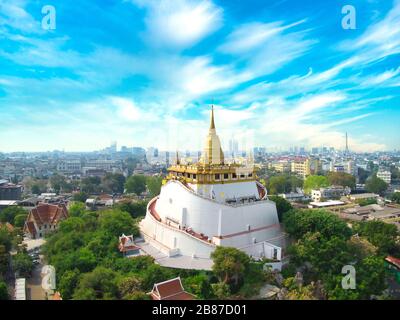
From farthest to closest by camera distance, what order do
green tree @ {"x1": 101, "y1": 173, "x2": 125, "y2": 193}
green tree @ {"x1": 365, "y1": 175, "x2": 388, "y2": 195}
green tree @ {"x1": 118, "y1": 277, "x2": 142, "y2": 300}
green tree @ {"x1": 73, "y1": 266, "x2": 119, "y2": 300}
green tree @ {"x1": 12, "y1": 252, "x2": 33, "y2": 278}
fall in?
green tree @ {"x1": 101, "y1": 173, "x2": 125, "y2": 193}
green tree @ {"x1": 365, "y1": 175, "x2": 388, "y2": 195}
green tree @ {"x1": 12, "y1": 252, "x2": 33, "y2": 278}
green tree @ {"x1": 118, "y1": 277, "x2": 142, "y2": 300}
green tree @ {"x1": 73, "y1": 266, "x2": 119, "y2": 300}

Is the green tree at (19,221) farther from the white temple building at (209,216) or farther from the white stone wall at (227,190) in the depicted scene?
the white stone wall at (227,190)

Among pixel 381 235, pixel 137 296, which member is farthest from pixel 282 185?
pixel 137 296

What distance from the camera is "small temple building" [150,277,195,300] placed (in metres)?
9.92

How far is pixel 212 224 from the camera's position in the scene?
46.6ft

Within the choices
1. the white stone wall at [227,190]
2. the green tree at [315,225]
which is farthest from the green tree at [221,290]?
the green tree at [315,225]

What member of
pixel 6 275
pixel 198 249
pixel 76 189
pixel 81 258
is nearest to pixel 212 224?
pixel 198 249

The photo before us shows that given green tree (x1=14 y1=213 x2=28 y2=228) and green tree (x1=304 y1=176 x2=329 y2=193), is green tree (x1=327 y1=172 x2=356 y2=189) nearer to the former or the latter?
green tree (x1=304 y1=176 x2=329 y2=193)

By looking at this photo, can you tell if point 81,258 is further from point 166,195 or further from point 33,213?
point 33,213

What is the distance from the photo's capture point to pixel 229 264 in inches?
457

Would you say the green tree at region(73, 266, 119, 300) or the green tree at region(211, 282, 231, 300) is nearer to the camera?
the green tree at region(73, 266, 119, 300)

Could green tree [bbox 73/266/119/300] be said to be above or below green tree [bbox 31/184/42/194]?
below

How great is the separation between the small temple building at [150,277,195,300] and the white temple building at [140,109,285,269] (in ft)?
7.54

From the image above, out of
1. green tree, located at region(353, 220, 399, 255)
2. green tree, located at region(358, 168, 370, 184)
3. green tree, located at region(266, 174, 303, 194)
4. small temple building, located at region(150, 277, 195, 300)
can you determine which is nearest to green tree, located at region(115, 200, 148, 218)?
small temple building, located at region(150, 277, 195, 300)

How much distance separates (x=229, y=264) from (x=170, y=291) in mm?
2475
